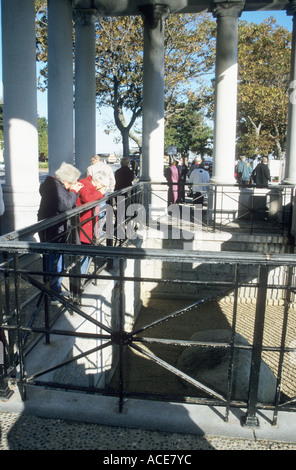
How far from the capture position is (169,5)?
12.7 metres

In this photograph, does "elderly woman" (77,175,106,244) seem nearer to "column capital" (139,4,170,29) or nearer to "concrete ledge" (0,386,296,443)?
"concrete ledge" (0,386,296,443)

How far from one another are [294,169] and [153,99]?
4553 millimetres

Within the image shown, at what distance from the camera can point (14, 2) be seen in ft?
27.3

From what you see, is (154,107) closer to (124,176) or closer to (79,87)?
(79,87)

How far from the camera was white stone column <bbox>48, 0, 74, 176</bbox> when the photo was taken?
35.1 ft

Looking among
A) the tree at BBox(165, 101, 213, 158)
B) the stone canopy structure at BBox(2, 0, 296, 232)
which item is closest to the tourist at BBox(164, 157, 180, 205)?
the stone canopy structure at BBox(2, 0, 296, 232)

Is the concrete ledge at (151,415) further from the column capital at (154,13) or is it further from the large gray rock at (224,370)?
the column capital at (154,13)

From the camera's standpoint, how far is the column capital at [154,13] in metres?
12.5

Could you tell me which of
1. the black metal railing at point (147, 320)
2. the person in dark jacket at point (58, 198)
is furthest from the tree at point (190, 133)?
the person in dark jacket at point (58, 198)

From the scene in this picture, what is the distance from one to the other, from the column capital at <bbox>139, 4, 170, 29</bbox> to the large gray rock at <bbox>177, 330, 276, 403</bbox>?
9268 millimetres

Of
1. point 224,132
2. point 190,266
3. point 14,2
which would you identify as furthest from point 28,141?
point 224,132

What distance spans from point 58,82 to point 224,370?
7737 mm

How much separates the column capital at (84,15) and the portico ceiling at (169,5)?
82 millimetres
